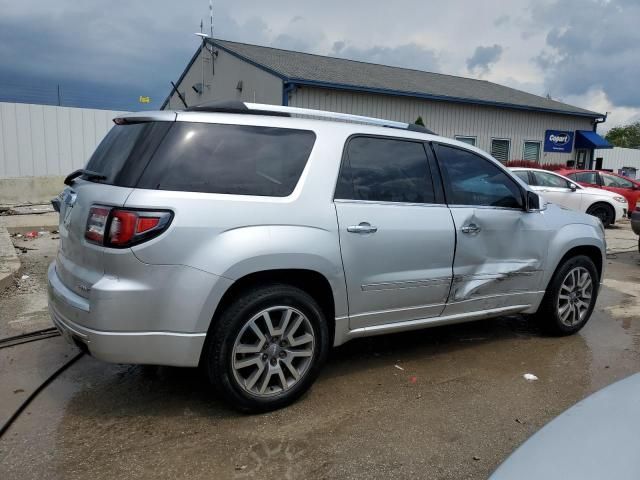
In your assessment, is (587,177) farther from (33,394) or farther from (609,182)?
(33,394)

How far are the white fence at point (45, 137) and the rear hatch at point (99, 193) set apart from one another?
1161cm

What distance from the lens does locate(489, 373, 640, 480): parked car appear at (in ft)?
5.18

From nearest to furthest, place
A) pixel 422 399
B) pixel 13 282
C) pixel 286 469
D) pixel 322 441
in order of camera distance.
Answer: pixel 286 469, pixel 322 441, pixel 422 399, pixel 13 282

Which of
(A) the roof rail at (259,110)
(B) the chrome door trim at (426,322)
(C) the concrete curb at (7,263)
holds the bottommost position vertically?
(C) the concrete curb at (7,263)

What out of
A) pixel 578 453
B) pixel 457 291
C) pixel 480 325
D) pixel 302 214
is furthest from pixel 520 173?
pixel 578 453

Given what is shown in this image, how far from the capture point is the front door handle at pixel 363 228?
11.2ft

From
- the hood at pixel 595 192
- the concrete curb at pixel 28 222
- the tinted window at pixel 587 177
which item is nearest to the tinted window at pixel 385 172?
the concrete curb at pixel 28 222

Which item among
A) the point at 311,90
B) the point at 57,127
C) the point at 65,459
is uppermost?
the point at 311,90

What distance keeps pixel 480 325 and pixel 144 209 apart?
3686 millimetres

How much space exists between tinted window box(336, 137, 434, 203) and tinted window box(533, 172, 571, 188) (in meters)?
10.5

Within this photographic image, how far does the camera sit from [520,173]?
A: 513 inches

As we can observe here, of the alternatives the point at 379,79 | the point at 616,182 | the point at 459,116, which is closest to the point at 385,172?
the point at 616,182

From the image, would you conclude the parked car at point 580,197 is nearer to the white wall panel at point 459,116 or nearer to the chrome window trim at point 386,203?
the white wall panel at point 459,116

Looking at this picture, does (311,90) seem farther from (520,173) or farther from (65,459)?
(65,459)
